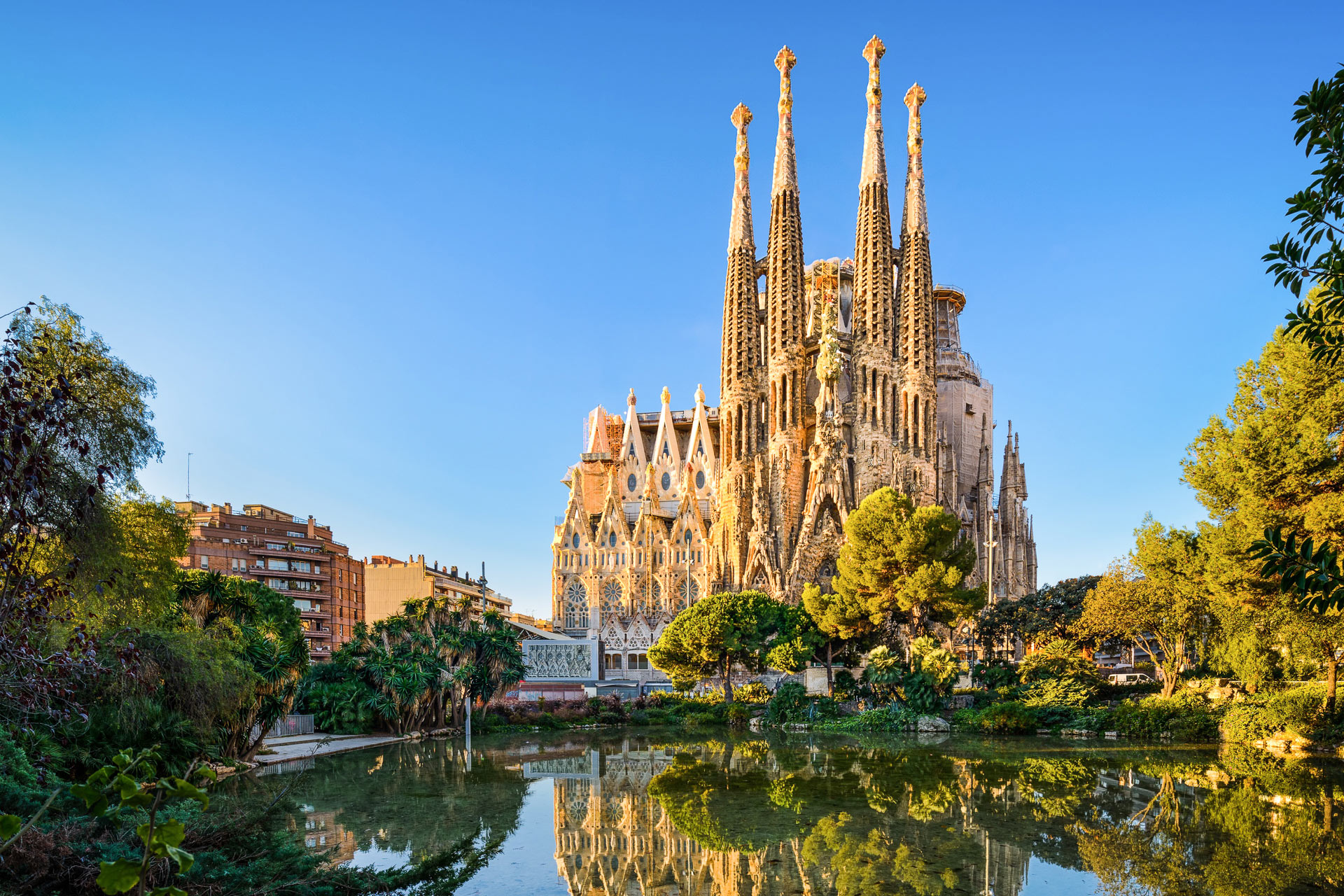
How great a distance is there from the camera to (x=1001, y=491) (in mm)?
57062

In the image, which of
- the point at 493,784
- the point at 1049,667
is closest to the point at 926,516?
the point at 1049,667

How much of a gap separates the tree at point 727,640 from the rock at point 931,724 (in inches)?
207

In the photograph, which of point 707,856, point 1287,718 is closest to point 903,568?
point 1287,718

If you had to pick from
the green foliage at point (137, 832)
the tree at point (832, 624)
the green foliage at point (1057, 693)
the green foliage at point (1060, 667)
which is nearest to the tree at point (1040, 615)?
the green foliage at point (1060, 667)

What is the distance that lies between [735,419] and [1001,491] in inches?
701

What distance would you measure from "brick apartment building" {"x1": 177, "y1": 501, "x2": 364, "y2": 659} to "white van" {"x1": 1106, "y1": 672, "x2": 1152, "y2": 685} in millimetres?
45152

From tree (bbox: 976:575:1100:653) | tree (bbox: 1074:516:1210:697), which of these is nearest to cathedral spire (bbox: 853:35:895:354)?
tree (bbox: 976:575:1100:653)

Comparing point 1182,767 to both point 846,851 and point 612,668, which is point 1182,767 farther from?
point 612,668

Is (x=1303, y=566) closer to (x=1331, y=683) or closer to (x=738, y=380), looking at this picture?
(x=1331, y=683)

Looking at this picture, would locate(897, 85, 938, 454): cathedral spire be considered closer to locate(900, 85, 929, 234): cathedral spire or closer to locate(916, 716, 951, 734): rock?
locate(900, 85, 929, 234): cathedral spire

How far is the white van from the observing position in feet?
110

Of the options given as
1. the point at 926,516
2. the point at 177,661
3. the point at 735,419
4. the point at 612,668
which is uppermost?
the point at 735,419

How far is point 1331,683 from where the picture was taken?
21.5 meters

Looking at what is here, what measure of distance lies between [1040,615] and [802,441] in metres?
17.3
